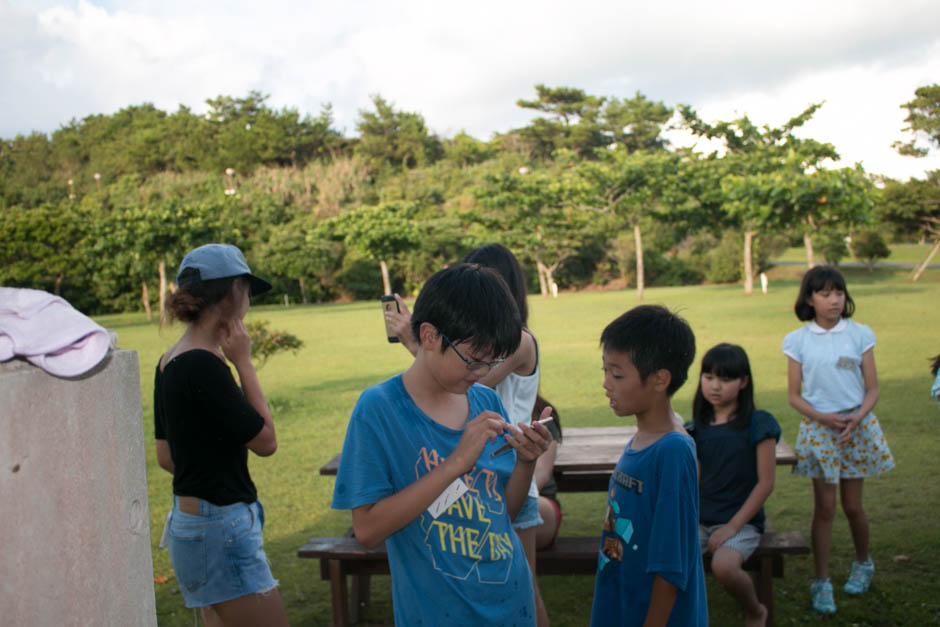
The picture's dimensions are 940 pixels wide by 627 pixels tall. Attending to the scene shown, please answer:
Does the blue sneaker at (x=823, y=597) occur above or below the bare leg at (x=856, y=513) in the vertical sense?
below

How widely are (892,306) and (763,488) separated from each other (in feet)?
66.6

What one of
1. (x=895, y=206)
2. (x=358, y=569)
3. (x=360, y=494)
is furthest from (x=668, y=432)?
(x=895, y=206)

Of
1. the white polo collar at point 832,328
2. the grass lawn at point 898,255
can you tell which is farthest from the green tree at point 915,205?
the white polo collar at point 832,328

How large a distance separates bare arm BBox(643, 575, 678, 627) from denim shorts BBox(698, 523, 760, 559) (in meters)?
1.42

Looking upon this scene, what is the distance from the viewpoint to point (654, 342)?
245 centimetres

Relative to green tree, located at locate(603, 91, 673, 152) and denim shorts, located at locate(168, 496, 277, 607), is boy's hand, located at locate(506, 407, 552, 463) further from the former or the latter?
green tree, located at locate(603, 91, 673, 152)

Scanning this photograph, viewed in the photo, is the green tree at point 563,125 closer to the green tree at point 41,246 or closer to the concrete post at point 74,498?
the green tree at point 41,246

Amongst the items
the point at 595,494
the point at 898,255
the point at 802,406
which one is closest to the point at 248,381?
the point at 802,406

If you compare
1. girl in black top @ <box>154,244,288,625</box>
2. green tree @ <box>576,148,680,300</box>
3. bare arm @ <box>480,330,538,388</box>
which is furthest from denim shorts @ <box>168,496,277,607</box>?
green tree @ <box>576,148,680,300</box>

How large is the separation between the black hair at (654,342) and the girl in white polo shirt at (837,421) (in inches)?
81.2

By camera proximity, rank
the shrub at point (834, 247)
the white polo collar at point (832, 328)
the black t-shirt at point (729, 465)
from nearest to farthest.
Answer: the black t-shirt at point (729, 465), the white polo collar at point (832, 328), the shrub at point (834, 247)

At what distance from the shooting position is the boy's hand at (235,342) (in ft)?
8.85

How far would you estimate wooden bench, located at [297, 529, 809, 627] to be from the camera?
370 cm

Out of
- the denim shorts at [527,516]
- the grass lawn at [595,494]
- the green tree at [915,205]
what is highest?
the green tree at [915,205]
